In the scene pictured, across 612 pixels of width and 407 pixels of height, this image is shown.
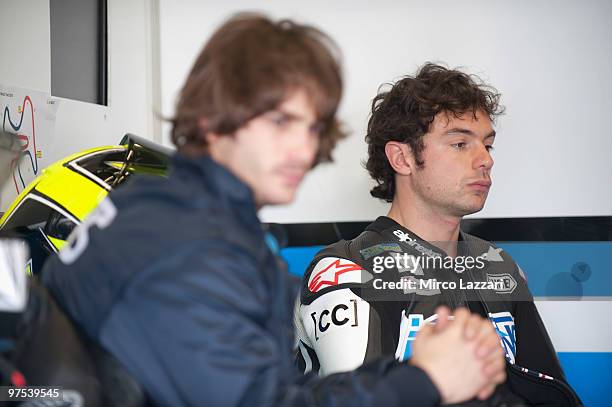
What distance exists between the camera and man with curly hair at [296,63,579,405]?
1.59 metres

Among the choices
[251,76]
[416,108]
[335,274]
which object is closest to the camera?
[251,76]

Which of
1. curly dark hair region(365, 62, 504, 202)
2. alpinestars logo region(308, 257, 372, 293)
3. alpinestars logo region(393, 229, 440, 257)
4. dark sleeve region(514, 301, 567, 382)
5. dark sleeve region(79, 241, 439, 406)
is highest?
curly dark hair region(365, 62, 504, 202)

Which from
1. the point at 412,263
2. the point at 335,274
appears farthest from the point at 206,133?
the point at 412,263

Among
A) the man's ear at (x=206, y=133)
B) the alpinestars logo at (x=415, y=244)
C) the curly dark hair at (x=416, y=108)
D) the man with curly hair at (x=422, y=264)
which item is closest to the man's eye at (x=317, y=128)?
the man's ear at (x=206, y=133)

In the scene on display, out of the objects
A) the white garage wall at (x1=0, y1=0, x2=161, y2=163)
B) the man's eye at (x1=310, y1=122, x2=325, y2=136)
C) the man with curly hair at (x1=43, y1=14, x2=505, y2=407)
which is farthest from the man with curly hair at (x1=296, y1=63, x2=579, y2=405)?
the white garage wall at (x1=0, y1=0, x2=161, y2=163)

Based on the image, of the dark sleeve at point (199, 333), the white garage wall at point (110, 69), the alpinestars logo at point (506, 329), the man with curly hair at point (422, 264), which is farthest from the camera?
the white garage wall at point (110, 69)

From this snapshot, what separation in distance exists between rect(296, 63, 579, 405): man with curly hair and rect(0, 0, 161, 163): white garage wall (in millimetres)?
866

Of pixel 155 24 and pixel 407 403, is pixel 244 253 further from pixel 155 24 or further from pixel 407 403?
pixel 155 24

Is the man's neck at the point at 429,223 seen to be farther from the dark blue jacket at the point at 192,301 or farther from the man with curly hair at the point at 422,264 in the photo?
the dark blue jacket at the point at 192,301

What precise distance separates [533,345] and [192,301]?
1.28 m

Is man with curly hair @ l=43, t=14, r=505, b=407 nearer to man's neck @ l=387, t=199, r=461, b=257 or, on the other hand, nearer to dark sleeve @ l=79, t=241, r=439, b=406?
dark sleeve @ l=79, t=241, r=439, b=406

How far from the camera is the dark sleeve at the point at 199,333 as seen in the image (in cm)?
72

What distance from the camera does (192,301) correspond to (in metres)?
0.73

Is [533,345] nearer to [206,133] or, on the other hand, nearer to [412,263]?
[412,263]
